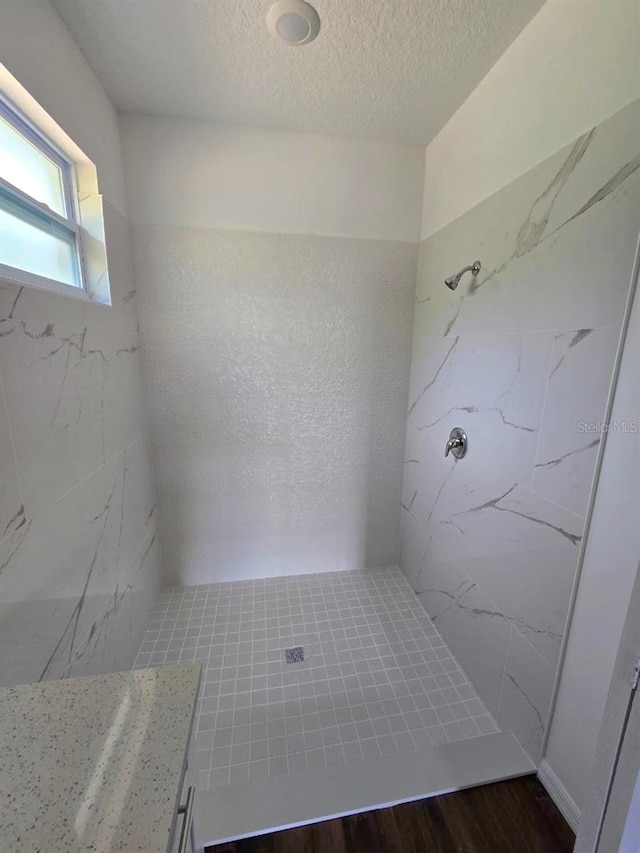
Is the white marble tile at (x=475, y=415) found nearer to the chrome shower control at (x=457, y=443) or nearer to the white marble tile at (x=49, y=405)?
the chrome shower control at (x=457, y=443)

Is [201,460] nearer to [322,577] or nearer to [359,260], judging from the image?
[322,577]

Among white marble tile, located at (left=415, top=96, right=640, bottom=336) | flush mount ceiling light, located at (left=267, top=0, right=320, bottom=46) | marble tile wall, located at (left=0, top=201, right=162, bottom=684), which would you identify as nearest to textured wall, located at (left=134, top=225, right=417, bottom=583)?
marble tile wall, located at (left=0, top=201, right=162, bottom=684)

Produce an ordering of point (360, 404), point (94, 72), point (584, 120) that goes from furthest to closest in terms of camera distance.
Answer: point (360, 404)
point (94, 72)
point (584, 120)

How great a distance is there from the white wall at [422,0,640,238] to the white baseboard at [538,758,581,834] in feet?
6.54

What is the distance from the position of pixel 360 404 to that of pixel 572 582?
134cm

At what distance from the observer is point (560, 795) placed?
112 centimetres

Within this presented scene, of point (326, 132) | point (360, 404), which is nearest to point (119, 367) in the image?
point (360, 404)

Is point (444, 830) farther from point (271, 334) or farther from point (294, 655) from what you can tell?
point (271, 334)

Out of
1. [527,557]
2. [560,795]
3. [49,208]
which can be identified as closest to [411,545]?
[527,557]

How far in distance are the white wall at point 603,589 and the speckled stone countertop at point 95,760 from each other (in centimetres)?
105

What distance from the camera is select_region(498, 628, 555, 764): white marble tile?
1168 mm

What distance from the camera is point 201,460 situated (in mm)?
2039

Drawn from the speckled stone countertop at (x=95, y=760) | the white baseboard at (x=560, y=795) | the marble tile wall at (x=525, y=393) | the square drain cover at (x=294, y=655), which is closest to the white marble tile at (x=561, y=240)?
the marble tile wall at (x=525, y=393)

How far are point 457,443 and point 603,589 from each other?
751mm
